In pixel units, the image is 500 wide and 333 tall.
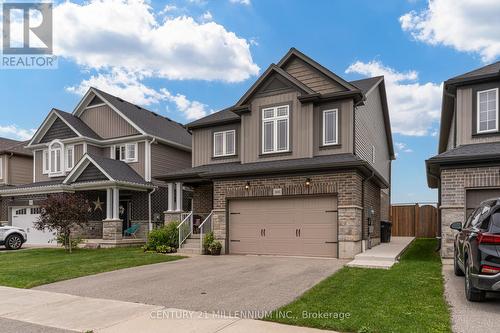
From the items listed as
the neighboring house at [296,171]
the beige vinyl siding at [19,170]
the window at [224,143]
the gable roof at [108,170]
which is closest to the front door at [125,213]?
the gable roof at [108,170]

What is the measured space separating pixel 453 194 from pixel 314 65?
7161mm

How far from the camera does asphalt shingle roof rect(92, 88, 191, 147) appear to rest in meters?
21.8

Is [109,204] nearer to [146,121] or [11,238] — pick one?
[11,238]

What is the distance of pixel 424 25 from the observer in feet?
52.5

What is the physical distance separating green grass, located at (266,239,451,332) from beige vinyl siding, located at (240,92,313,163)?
6000 millimetres

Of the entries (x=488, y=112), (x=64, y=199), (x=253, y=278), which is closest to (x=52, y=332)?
(x=253, y=278)

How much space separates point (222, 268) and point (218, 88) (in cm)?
1585

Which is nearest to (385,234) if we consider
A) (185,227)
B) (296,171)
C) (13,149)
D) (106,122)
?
(296,171)

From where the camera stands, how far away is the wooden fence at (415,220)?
22766mm

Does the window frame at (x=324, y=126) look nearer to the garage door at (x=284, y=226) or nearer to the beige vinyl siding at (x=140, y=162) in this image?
the garage door at (x=284, y=226)

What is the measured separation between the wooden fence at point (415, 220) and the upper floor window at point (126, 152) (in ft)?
52.1

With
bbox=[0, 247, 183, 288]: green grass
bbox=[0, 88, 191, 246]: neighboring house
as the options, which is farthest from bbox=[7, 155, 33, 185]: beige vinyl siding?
bbox=[0, 247, 183, 288]: green grass

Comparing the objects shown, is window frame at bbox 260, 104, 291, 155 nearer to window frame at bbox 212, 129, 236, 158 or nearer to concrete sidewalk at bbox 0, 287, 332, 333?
window frame at bbox 212, 129, 236, 158

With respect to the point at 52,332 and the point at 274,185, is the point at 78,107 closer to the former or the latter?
the point at 274,185
